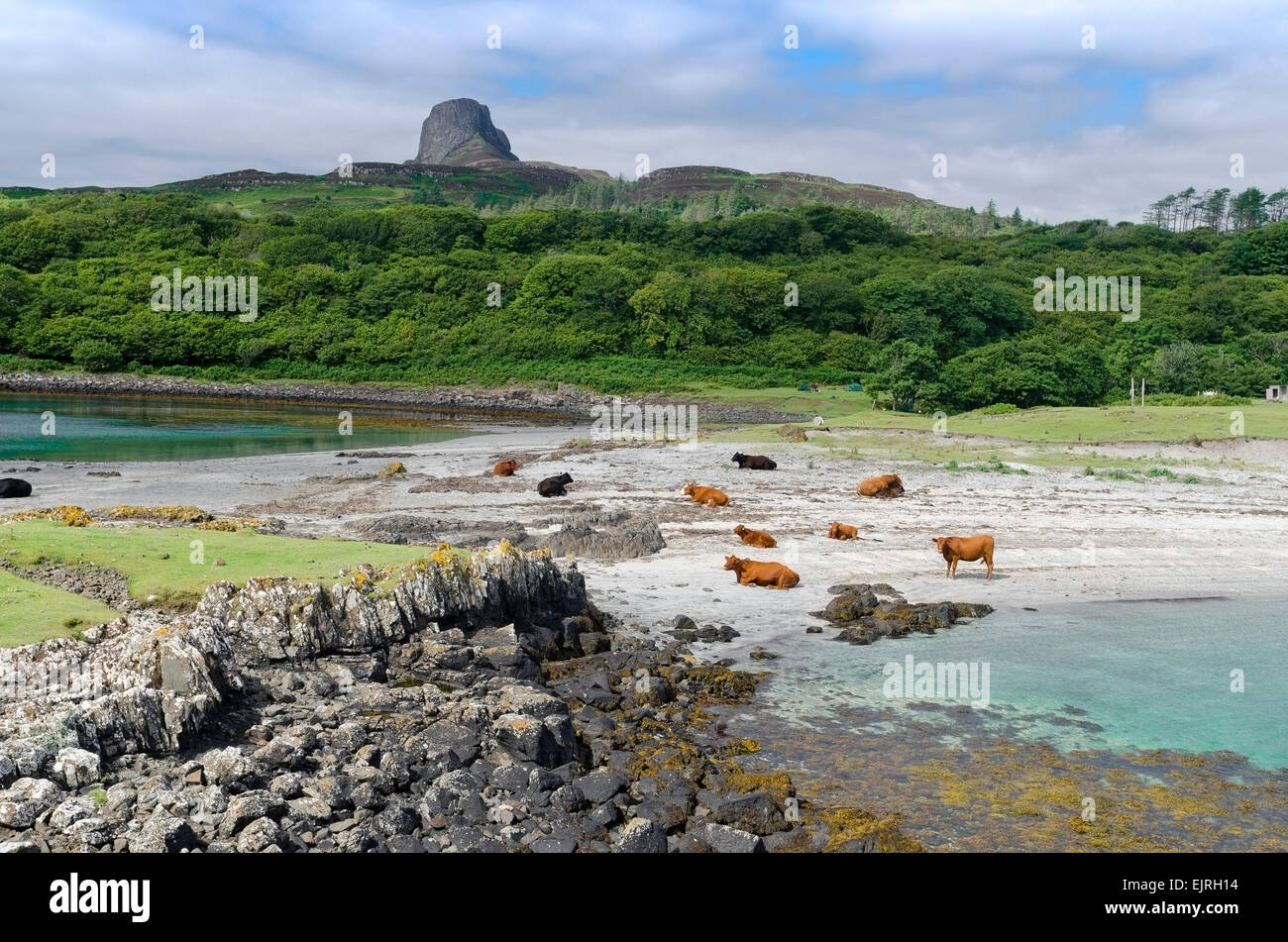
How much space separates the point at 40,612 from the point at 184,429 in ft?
151

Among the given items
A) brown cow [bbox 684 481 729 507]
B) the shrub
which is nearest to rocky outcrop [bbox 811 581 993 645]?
brown cow [bbox 684 481 729 507]

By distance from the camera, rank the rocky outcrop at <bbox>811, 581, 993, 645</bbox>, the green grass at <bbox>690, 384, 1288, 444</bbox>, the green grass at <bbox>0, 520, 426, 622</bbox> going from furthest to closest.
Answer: the green grass at <bbox>690, 384, 1288, 444</bbox>
the rocky outcrop at <bbox>811, 581, 993, 645</bbox>
the green grass at <bbox>0, 520, 426, 622</bbox>

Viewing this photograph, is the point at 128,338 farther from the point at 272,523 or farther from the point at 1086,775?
the point at 1086,775

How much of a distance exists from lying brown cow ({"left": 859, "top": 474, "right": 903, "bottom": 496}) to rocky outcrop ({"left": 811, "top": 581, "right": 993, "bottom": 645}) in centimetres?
1146

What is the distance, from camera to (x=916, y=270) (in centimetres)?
12950

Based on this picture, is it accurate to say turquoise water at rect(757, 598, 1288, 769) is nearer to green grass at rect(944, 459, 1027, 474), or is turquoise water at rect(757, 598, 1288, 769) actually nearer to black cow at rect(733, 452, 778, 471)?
green grass at rect(944, 459, 1027, 474)

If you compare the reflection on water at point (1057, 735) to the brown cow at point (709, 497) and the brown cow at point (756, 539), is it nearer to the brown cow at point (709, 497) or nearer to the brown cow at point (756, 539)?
the brown cow at point (756, 539)

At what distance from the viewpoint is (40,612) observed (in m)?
11.2

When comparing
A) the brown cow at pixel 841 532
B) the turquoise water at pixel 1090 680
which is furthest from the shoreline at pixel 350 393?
the turquoise water at pixel 1090 680

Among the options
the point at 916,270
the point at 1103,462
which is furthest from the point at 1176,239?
the point at 1103,462

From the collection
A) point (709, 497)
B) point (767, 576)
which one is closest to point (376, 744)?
point (767, 576)

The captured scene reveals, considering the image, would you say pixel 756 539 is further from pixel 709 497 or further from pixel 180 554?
pixel 180 554

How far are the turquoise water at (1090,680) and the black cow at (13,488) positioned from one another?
22.2 m

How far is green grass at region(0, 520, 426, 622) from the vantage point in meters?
13.4
